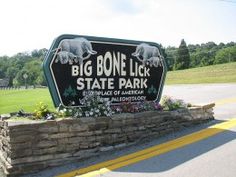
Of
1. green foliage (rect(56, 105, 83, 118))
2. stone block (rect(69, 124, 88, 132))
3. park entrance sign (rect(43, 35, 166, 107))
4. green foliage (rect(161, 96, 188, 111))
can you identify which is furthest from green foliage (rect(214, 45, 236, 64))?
stone block (rect(69, 124, 88, 132))

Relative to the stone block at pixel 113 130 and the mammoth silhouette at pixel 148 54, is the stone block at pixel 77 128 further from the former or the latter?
the mammoth silhouette at pixel 148 54

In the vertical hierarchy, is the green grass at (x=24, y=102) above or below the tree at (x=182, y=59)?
below

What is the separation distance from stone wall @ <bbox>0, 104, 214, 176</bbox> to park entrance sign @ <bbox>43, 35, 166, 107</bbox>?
0.75 metres

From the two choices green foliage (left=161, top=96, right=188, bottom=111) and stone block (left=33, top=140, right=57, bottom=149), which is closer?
stone block (left=33, top=140, right=57, bottom=149)

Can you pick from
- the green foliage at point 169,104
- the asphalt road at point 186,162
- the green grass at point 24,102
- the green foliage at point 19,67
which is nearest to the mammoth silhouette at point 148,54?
the green foliage at point 169,104

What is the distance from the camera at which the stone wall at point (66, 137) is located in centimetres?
665

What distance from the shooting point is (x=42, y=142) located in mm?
6910

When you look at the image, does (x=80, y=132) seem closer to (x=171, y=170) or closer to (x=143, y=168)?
(x=143, y=168)

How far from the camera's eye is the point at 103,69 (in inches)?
339

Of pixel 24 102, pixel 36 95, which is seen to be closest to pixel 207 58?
pixel 36 95

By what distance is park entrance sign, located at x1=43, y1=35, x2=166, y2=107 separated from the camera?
7895 mm

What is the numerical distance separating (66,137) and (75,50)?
1854 mm

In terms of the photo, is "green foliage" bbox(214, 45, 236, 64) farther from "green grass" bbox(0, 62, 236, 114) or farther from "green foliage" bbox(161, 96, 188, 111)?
"green foliage" bbox(161, 96, 188, 111)

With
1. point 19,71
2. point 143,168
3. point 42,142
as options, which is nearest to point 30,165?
point 42,142
